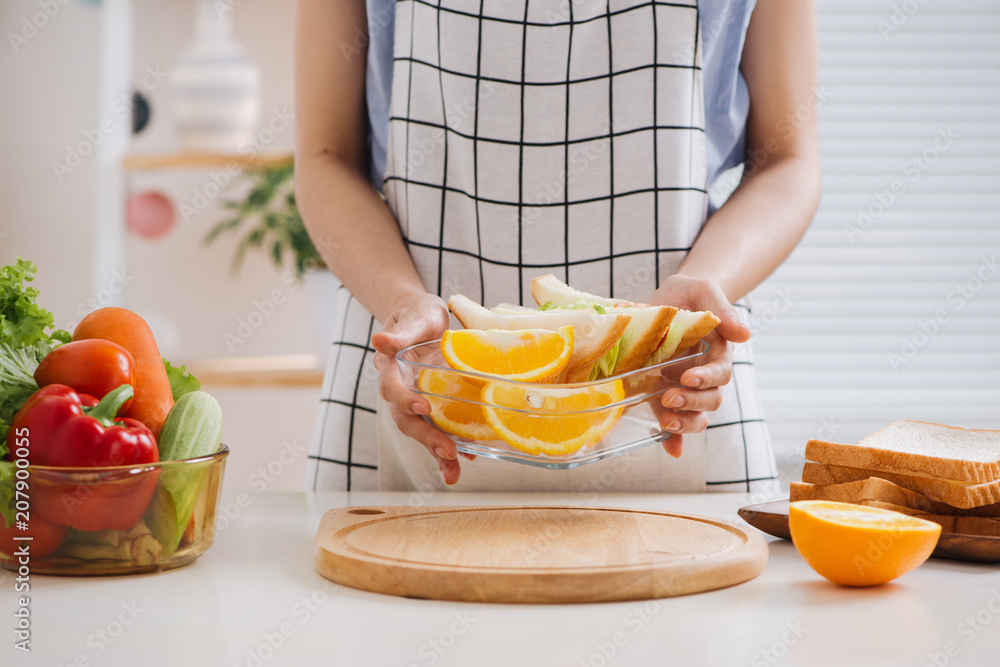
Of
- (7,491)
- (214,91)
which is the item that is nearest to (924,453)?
(7,491)

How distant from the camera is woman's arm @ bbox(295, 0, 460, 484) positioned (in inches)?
40.1

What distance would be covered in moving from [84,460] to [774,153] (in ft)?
2.95

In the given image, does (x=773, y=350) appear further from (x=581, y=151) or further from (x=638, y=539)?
(x=638, y=539)

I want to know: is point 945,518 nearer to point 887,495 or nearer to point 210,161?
point 887,495

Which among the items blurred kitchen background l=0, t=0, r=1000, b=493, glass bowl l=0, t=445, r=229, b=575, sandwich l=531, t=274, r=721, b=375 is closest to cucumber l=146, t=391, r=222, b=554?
glass bowl l=0, t=445, r=229, b=575

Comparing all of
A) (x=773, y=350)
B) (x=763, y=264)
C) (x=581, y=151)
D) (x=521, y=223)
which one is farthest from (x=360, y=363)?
(x=773, y=350)

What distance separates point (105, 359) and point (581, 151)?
0.63 metres

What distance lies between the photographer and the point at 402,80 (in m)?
1.08

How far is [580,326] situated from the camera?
70 centimetres

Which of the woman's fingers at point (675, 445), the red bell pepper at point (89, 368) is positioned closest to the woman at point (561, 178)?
the woman's fingers at point (675, 445)

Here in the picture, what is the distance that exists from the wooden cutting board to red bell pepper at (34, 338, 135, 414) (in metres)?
0.18

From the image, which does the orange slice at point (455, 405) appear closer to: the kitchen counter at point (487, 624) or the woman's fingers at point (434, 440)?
the woman's fingers at point (434, 440)

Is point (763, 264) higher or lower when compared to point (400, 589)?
higher

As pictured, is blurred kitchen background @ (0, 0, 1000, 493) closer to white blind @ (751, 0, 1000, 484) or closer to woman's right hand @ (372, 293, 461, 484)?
white blind @ (751, 0, 1000, 484)
